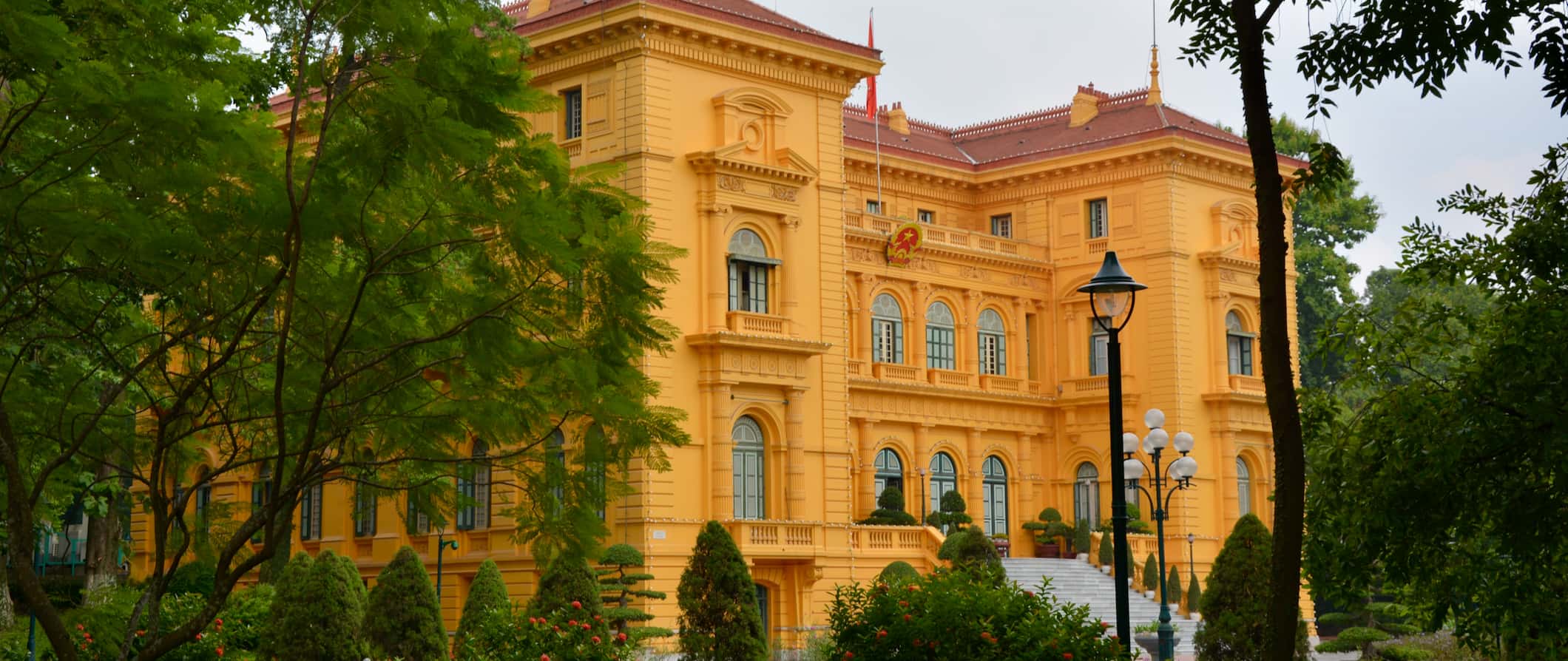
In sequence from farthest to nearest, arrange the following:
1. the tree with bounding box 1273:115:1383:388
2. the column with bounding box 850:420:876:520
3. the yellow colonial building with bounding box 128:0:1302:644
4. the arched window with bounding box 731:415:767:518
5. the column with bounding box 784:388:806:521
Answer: the tree with bounding box 1273:115:1383:388
the column with bounding box 850:420:876:520
the column with bounding box 784:388:806:521
the arched window with bounding box 731:415:767:518
the yellow colonial building with bounding box 128:0:1302:644

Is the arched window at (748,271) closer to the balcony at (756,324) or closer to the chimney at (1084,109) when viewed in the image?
the balcony at (756,324)

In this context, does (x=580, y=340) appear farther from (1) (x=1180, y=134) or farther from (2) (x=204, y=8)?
(1) (x=1180, y=134)

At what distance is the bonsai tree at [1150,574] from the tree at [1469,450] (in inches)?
1116

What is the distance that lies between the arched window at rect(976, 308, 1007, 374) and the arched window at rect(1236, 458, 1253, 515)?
6.37 m

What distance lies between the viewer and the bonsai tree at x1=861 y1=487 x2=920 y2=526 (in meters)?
41.8

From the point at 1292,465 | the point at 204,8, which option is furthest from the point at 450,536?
the point at 1292,465

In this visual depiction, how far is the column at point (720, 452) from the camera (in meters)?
35.8

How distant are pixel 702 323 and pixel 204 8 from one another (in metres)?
18.0

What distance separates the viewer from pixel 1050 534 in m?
46.3

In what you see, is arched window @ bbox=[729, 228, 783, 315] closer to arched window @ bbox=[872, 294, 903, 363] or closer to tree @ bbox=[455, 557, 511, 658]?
arched window @ bbox=[872, 294, 903, 363]

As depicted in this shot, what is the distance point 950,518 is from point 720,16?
519 inches

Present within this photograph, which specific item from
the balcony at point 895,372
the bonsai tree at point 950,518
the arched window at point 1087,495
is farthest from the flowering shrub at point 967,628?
the arched window at point 1087,495

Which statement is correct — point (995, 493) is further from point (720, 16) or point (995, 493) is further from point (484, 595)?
point (484, 595)

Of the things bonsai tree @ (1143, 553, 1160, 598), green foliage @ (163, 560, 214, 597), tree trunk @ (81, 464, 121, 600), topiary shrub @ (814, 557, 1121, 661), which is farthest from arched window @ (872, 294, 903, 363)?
topiary shrub @ (814, 557, 1121, 661)
